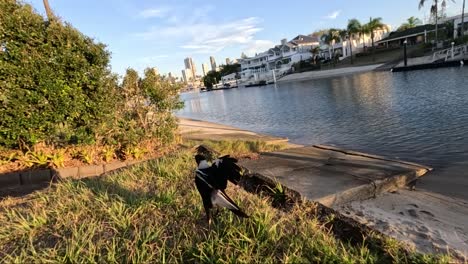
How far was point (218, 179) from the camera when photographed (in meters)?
3.09

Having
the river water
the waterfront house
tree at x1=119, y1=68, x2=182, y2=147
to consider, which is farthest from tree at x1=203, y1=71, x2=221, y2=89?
→ tree at x1=119, y1=68, x2=182, y2=147

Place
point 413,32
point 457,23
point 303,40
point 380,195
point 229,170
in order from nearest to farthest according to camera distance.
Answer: point 229,170, point 380,195, point 457,23, point 413,32, point 303,40

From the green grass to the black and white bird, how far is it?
0.27 m

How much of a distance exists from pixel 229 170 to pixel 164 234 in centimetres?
107

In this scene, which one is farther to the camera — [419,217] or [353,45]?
[353,45]

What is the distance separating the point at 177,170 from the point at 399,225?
11.6 feet

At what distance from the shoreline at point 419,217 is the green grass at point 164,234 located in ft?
1.60

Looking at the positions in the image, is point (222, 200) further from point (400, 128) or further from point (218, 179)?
point (400, 128)

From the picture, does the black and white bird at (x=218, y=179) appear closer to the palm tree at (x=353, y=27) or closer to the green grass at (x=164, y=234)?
the green grass at (x=164, y=234)

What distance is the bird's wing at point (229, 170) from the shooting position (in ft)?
9.75

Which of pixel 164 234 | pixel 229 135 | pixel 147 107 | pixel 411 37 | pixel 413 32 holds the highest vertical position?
pixel 413 32

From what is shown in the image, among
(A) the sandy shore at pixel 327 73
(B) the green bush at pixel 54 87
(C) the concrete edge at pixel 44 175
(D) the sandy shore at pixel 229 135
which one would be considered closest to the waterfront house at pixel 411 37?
(A) the sandy shore at pixel 327 73

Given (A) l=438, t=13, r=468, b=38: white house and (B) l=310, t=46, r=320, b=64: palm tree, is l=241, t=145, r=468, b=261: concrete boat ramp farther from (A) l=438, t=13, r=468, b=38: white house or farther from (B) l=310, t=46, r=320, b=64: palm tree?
(B) l=310, t=46, r=320, b=64: palm tree

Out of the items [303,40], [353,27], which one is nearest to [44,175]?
[353,27]
